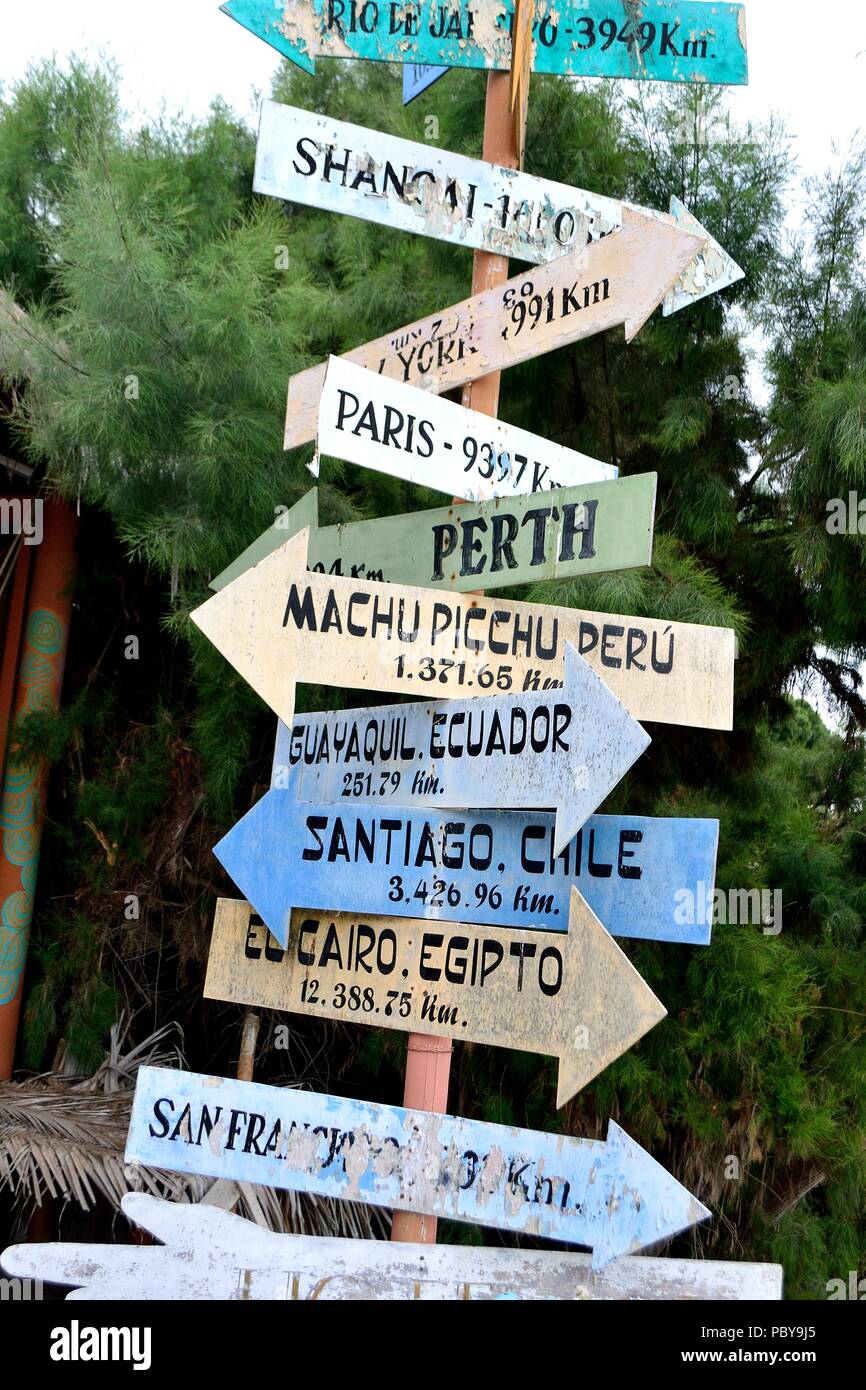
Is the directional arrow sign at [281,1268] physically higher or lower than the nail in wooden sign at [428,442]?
lower

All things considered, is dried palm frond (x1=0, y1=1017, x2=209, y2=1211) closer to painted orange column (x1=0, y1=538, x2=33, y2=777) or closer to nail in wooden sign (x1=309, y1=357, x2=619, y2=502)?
painted orange column (x1=0, y1=538, x2=33, y2=777)

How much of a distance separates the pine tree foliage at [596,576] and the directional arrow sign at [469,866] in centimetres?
116

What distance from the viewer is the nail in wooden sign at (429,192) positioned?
2.72 meters

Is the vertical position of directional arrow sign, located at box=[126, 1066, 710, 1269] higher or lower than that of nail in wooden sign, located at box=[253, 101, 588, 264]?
lower

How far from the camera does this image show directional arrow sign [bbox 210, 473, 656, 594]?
95.0 inches

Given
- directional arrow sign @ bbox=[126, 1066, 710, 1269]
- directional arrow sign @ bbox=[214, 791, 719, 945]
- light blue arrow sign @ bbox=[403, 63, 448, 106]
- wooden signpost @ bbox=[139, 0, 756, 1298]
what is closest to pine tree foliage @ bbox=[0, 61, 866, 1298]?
light blue arrow sign @ bbox=[403, 63, 448, 106]

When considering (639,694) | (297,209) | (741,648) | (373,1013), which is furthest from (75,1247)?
(297,209)

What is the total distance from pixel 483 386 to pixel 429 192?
427mm

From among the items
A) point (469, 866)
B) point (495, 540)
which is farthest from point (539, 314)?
point (469, 866)

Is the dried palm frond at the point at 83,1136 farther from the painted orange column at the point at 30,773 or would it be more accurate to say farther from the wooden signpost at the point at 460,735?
the wooden signpost at the point at 460,735

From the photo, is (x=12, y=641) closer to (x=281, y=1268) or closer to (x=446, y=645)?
(x=446, y=645)

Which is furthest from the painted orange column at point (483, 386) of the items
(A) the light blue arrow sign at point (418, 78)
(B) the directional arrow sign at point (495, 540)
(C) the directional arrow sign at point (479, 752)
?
(C) the directional arrow sign at point (479, 752)

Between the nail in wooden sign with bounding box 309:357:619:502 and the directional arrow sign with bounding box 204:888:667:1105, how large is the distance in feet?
2.90

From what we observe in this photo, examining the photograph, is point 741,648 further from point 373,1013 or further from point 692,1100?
point 373,1013
